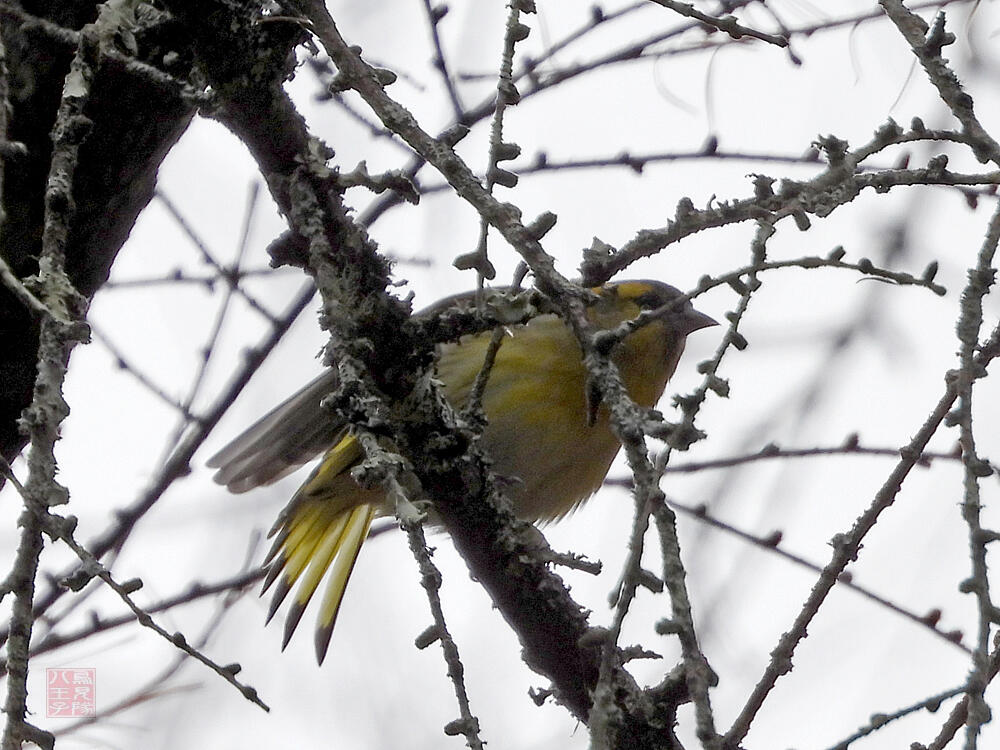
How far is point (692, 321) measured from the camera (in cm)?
420

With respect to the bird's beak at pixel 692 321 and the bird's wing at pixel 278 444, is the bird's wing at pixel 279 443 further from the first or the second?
the bird's beak at pixel 692 321

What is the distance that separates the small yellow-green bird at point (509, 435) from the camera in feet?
12.1

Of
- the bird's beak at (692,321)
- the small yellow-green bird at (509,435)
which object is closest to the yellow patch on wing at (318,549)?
the small yellow-green bird at (509,435)

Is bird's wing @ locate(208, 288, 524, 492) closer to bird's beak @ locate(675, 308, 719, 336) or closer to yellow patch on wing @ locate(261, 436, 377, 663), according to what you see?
yellow patch on wing @ locate(261, 436, 377, 663)

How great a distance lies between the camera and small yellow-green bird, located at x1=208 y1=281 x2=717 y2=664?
3697 mm

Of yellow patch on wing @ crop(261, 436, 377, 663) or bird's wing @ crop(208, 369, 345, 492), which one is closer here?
bird's wing @ crop(208, 369, 345, 492)

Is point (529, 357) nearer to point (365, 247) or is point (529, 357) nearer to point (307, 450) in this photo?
point (307, 450)

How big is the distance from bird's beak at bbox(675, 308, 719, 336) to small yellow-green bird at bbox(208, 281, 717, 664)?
2 cm

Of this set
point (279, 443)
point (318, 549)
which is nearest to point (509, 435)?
point (279, 443)

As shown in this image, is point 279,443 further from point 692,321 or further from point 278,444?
point 692,321

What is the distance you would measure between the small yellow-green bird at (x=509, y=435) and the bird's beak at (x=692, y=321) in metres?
0.02

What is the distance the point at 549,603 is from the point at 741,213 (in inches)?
48.8

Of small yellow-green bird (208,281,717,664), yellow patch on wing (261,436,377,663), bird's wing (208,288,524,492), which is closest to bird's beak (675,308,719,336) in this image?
small yellow-green bird (208,281,717,664)

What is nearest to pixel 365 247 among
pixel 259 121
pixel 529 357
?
pixel 259 121
